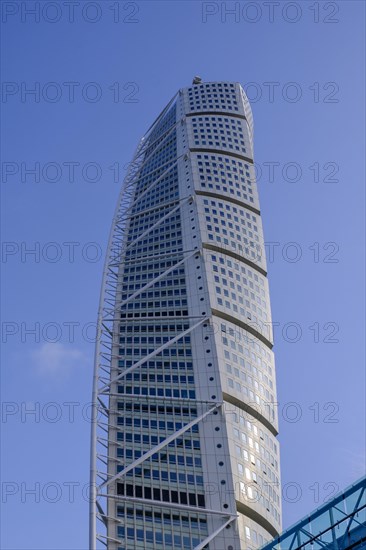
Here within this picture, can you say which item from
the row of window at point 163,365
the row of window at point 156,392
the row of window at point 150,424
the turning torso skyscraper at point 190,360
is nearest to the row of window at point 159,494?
the turning torso skyscraper at point 190,360

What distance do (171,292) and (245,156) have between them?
30805 millimetres

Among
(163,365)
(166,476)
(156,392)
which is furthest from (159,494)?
(163,365)

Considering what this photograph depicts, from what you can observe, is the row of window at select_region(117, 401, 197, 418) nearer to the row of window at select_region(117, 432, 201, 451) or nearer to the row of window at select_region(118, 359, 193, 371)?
the row of window at select_region(117, 432, 201, 451)

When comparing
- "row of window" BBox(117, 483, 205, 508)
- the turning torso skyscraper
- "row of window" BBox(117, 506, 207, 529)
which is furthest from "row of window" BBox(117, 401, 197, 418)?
"row of window" BBox(117, 506, 207, 529)

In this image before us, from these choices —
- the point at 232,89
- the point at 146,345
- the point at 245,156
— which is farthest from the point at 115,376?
the point at 232,89

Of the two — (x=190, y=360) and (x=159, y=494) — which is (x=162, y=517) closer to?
(x=159, y=494)

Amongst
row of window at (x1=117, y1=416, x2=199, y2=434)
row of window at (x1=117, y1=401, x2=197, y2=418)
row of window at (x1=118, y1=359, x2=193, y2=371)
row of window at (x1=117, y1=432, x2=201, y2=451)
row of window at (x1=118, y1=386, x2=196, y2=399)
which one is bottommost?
row of window at (x1=117, y1=432, x2=201, y2=451)

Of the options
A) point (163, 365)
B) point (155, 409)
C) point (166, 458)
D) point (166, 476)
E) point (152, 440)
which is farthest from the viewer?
point (163, 365)

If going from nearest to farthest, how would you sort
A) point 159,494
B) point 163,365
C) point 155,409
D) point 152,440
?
point 159,494 < point 152,440 < point 155,409 < point 163,365

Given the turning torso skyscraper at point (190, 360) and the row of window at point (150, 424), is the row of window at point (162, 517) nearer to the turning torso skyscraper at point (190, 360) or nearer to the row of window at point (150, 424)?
the turning torso skyscraper at point (190, 360)

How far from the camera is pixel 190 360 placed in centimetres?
8519

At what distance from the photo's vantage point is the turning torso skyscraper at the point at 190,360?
2862 inches

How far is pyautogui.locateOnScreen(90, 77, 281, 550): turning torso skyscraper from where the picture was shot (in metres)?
72.7

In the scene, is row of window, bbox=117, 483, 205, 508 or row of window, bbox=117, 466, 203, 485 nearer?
row of window, bbox=117, 483, 205, 508
